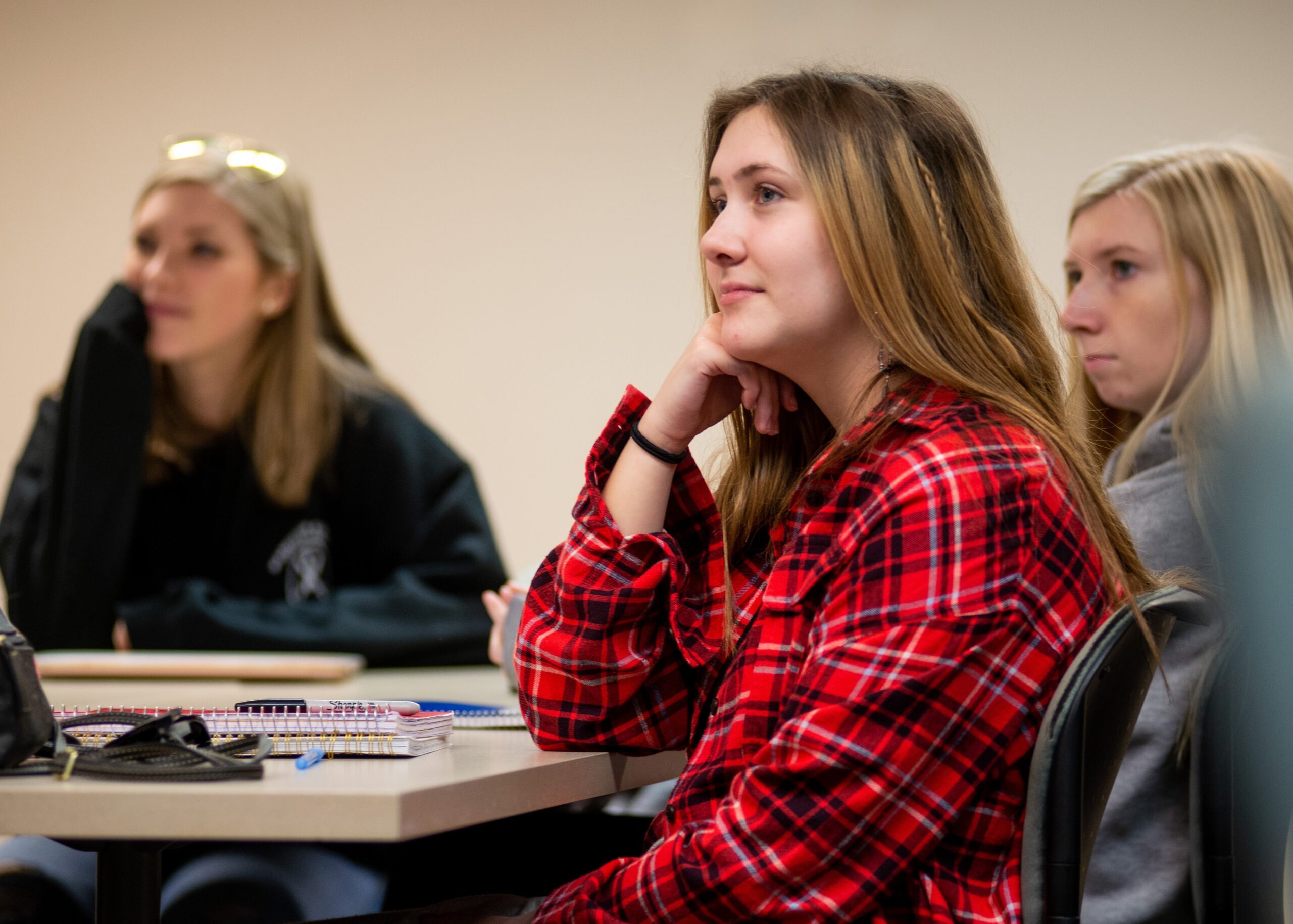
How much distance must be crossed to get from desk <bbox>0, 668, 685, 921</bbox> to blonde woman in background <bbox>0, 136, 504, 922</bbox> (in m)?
1.55

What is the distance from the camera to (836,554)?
2.91 feet

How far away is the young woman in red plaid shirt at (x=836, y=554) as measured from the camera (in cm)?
79

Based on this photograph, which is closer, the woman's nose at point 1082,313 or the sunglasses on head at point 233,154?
the woman's nose at point 1082,313

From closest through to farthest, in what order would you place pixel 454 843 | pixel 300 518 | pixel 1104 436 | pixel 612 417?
pixel 612 417 → pixel 454 843 → pixel 1104 436 → pixel 300 518

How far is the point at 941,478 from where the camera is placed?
845 millimetres

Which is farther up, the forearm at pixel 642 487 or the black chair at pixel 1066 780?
the forearm at pixel 642 487

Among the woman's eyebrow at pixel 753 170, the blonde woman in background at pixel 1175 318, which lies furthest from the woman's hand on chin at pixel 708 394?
→ the blonde woman in background at pixel 1175 318

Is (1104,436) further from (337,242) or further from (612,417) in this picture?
(337,242)

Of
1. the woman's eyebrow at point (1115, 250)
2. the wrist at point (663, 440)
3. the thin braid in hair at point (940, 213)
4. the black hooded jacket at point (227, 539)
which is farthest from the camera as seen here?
the black hooded jacket at point (227, 539)

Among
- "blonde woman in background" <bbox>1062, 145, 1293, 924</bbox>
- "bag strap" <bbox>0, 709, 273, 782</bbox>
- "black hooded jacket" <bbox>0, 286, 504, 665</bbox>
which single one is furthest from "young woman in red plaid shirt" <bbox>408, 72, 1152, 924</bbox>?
"black hooded jacket" <bbox>0, 286, 504, 665</bbox>

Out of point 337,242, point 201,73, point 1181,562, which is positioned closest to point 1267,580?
point 1181,562

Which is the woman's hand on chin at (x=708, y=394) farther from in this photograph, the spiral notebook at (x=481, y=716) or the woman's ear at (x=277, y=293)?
the woman's ear at (x=277, y=293)

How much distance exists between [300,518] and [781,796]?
2.18 m

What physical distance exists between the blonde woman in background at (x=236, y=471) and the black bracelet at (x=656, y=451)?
145cm
